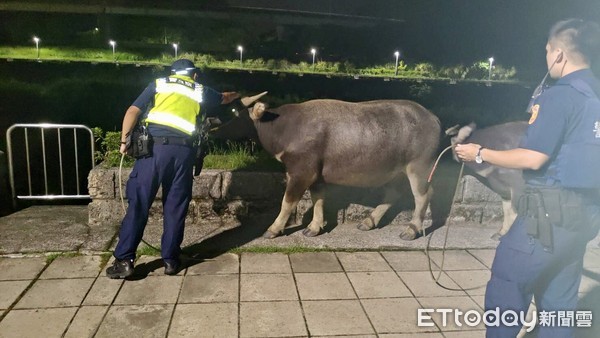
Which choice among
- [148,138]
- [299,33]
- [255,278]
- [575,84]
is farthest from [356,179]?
[299,33]

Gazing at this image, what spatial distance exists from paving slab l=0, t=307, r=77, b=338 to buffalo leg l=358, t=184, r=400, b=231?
138 inches

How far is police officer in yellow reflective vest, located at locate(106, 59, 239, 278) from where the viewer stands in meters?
4.08

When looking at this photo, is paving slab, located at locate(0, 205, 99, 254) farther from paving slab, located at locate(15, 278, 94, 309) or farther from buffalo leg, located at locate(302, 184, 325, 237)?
buffalo leg, located at locate(302, 184, 325, 237)

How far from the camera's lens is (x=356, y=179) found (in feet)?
17.2

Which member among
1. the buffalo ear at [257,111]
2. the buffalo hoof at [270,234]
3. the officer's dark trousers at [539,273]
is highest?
the buffalo ear at [257,111]

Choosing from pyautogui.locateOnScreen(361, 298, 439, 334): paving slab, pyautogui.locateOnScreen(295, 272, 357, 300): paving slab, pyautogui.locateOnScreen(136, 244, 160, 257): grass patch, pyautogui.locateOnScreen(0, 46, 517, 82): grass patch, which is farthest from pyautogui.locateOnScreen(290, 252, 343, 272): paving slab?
pyautogui.locateOnScreen(0, 46, 517, 82): grass patch

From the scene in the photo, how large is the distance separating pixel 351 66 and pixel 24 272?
10.0m

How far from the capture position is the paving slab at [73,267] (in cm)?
420

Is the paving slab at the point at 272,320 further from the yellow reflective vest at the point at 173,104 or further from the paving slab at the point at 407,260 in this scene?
the yellow reflective vest at the point at 173,104

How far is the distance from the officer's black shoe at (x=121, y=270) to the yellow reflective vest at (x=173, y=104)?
136 centimetres

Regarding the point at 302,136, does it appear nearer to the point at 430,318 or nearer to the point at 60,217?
the point at 430,318

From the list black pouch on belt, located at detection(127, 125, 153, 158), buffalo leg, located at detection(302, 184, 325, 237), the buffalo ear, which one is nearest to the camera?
black pouch on belt, located at detection(127, 125, 153, 158)

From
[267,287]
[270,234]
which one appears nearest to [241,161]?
[270,234]

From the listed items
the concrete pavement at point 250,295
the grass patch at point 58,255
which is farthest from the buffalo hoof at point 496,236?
the grass patch at point 58,255
